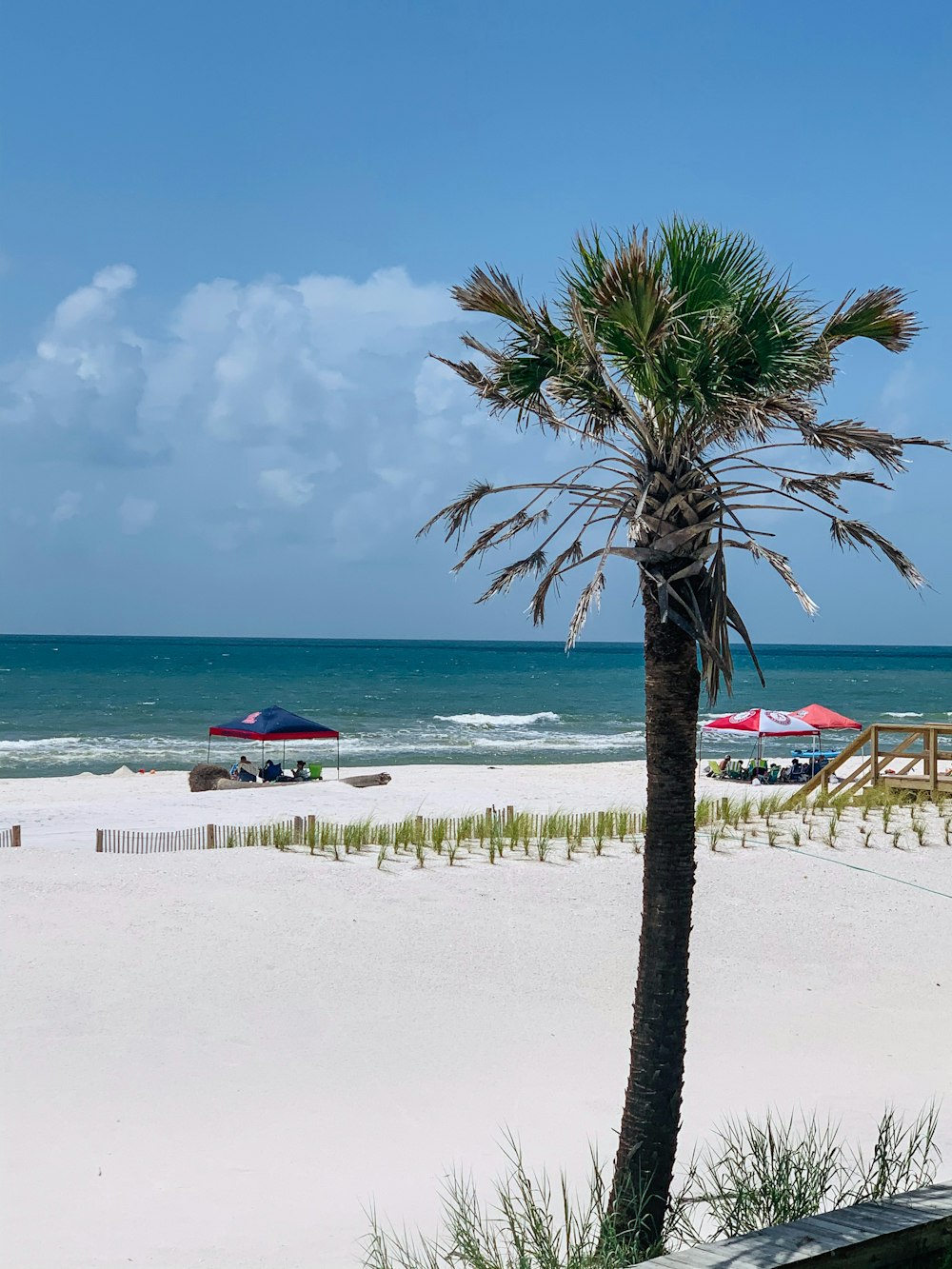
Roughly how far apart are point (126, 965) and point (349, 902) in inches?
99.6

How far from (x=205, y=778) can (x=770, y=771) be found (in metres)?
14.5

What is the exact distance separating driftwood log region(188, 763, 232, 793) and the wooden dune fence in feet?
33.9

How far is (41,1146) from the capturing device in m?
7.18

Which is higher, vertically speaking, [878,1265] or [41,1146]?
→ [878,1265]

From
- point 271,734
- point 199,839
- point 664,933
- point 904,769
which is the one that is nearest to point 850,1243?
point 664,933

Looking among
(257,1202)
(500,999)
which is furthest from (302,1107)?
(500,999)

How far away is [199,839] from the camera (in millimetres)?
14641

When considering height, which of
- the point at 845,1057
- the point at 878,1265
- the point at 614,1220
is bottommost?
the point at 845,1057

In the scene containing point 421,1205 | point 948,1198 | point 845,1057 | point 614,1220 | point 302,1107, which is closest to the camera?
point 948,1198

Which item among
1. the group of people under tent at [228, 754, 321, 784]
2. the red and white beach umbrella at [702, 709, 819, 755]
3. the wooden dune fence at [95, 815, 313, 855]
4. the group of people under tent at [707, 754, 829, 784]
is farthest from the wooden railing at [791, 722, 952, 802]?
the group of people under tent at [228, 754, 321, 784]

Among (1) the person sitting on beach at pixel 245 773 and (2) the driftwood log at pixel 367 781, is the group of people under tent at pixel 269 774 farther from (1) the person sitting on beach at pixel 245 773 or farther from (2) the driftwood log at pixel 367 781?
(2) the driftwood log at pixel 367 781

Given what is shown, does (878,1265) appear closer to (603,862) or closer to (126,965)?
(126,965)

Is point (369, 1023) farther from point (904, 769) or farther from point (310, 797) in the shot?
point (310, 797)

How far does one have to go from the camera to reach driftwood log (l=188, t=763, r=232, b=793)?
2588 centimetres
